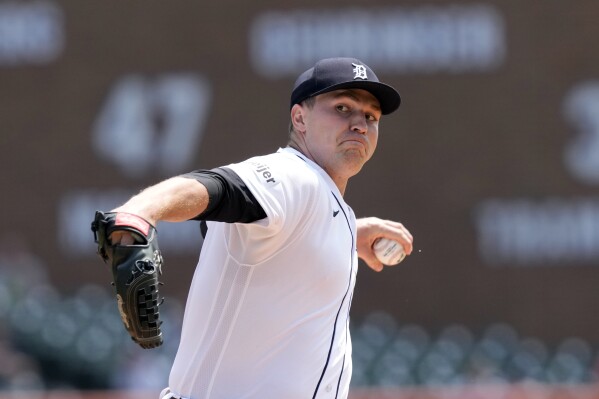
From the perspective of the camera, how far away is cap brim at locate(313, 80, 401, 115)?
10.5 feet

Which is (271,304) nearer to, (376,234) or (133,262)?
(133,262)

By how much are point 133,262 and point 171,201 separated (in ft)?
0.56

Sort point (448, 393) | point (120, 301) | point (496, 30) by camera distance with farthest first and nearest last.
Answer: point (496, 30) → point (448, 393) → point (120, 301)

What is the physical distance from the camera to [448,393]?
25.7 ft

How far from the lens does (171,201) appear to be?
2432mm

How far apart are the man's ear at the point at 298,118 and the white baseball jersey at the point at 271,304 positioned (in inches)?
9.6

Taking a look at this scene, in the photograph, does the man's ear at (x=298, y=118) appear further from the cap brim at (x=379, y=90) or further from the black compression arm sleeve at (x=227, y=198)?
the black compression arm sleeve at (x=227, y=198)

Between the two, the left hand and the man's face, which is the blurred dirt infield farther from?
the man's face

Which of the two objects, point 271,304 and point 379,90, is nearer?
point 271,304

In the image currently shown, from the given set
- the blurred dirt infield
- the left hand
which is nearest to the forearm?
the left hand

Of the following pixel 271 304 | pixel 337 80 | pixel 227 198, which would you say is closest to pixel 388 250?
pixel 337 80

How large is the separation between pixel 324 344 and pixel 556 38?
8.08 m

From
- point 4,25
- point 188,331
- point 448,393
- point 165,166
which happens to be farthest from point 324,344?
point 4,25

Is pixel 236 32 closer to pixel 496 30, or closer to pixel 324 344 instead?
pixel 496 30
